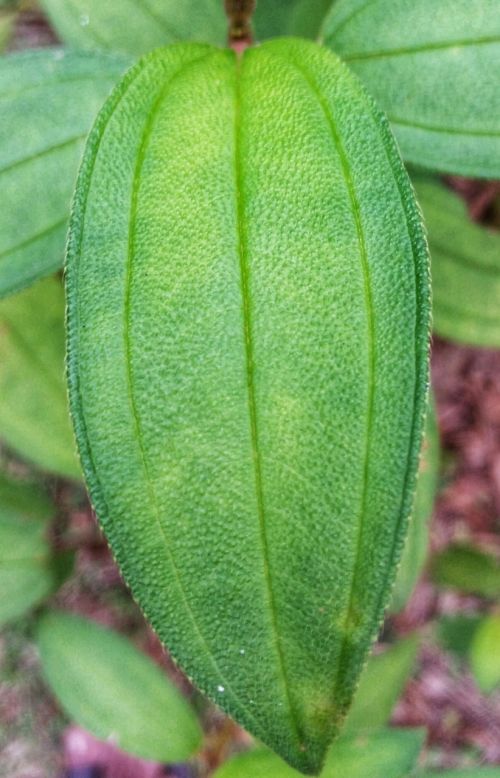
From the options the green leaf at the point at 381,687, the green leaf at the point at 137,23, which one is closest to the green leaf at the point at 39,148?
the green leaf at the point at 137,23

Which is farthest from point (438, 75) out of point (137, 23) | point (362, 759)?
point (362, 759)

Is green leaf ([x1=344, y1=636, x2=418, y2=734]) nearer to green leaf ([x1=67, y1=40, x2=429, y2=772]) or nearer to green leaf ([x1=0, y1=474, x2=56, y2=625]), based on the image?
green leaf ([x1=0, y1=474, x2=56, y2=625])

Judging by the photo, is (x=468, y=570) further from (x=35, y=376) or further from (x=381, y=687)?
(x=35, y=376)

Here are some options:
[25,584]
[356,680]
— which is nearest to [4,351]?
[25,584]

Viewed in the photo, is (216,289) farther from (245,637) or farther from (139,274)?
(245,637)

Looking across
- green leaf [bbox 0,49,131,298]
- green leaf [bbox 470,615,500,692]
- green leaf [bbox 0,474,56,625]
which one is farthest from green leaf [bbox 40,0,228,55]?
green leaf [bbox 470,615,500,692]
